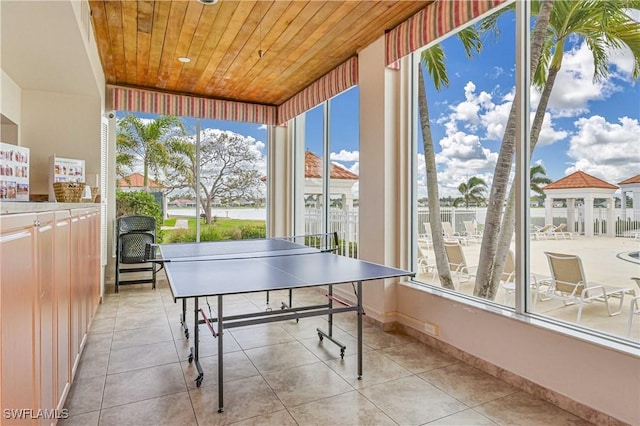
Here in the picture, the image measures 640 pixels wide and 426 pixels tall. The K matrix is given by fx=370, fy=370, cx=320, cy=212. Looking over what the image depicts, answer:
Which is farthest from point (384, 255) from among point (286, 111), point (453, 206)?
point (286, 111)

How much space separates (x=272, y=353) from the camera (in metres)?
2.99

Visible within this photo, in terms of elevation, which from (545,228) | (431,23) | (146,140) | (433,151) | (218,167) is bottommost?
(545,228)

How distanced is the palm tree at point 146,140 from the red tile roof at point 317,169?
2.01 meters

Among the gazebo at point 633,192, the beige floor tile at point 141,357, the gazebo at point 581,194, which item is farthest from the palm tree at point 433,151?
the beige floor tile at point 141,357

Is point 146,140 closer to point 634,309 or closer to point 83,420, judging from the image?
point 83,420

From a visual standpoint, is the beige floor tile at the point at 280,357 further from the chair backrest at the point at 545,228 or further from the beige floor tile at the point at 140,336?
the chair backrest at the point at 545,228

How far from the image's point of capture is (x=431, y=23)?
2.97m

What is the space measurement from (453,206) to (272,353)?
77.7 inches

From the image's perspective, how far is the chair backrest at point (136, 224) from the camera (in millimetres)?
5141

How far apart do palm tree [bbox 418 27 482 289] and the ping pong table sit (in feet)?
3.06

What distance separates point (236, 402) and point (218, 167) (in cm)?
436

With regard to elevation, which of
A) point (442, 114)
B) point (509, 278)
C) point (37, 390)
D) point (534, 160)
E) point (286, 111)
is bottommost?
point (37, 390)

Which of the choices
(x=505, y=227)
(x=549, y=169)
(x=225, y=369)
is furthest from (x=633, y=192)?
(x=225, y=369)

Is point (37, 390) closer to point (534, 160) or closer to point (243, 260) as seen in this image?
point (243, 260)
